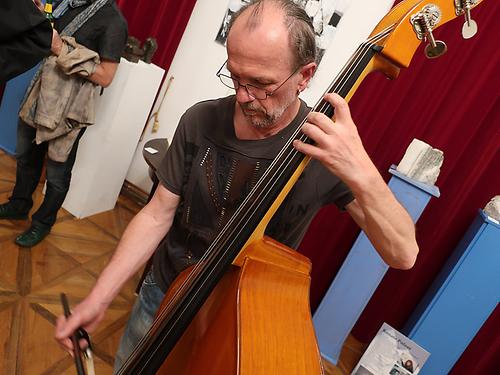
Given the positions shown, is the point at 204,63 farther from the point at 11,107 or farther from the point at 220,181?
the point at 220,181

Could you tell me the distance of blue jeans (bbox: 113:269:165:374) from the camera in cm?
105

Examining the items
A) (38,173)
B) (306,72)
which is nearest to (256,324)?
(306,72)

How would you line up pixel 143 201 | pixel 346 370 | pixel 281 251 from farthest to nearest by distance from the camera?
pixel 143 201
pixel 346 370
pixel 281 251

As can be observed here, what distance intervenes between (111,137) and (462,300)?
2.12m

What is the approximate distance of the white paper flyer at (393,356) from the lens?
6.19 ft

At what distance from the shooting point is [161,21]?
2.66 meters

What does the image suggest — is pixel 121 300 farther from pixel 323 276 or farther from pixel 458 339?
pixel 458 339

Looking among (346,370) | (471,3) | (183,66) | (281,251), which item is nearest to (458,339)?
(346,370)

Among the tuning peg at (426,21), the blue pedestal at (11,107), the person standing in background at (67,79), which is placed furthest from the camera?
the blue pedestal at (11,107)

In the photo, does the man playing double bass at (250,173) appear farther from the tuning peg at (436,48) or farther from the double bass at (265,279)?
the tuning peg at (436,48)

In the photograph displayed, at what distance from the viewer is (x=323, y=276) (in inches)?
97.7

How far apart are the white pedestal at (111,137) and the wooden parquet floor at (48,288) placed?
0.16m

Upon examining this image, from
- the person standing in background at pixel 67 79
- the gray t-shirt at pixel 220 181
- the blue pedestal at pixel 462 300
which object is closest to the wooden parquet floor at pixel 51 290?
the person standing in background at pixel 67 79

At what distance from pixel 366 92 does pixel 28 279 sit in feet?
6.69
